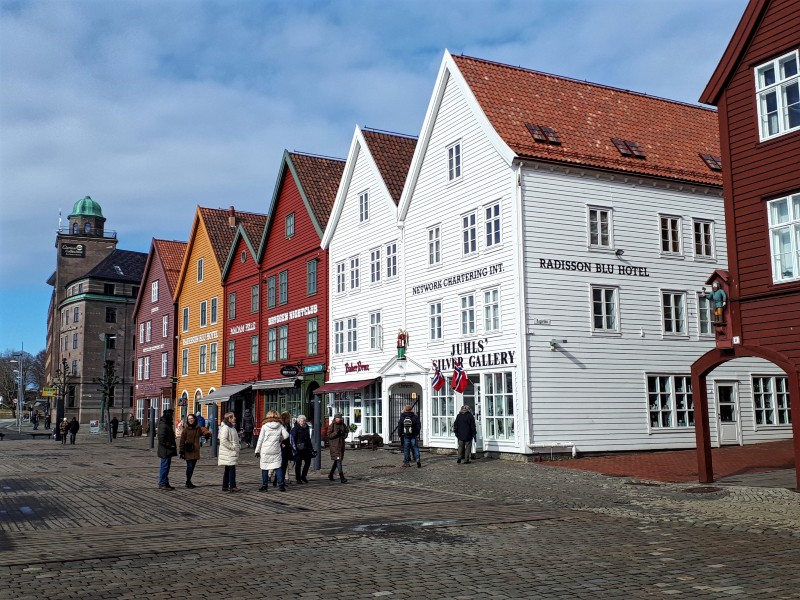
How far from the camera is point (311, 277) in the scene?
3912 centimetres

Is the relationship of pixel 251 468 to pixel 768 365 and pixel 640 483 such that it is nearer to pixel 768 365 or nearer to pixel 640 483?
pixel 640 483

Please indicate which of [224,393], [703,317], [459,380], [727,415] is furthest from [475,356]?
[224,393]

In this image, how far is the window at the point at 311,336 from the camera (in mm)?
38125

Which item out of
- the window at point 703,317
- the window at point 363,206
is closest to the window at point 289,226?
the window at point 363,206

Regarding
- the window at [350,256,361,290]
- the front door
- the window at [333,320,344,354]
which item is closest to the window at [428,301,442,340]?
the window at [350,256,361,290]

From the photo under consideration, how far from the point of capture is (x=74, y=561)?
941 centimetres

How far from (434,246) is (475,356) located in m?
4.94

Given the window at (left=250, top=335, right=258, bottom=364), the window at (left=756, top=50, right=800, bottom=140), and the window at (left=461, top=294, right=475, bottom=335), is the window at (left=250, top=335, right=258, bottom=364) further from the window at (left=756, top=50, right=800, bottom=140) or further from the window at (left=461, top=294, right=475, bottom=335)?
the window at (left=756, top=50, right=800, bottom=140)

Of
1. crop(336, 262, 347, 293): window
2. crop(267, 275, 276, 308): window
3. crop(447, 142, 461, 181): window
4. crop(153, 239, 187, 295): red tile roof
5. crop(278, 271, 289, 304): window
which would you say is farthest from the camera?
crop(153, 239, 187, 295): red tile roof

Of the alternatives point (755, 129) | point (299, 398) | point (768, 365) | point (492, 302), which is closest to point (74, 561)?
point (755, 129)

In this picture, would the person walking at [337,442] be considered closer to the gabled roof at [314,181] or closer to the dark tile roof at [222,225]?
the gabled roof at [314,181]

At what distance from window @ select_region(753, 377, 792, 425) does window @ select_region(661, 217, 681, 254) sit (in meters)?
5.38

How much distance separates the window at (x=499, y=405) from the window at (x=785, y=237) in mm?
9337

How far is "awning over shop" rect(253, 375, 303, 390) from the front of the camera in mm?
39438
